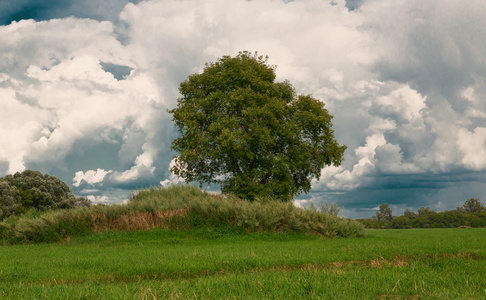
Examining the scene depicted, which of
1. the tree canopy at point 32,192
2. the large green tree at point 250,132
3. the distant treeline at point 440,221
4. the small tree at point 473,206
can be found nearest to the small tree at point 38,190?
the tree canopy at point 32,192

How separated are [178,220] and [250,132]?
392 inches

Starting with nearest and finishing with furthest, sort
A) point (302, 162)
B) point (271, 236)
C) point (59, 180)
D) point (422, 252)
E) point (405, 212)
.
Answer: point (422, 252) < point (271, 236) < point (302, 162) < point (59, 180) < point (405, 212)

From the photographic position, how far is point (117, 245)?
18.1 meters

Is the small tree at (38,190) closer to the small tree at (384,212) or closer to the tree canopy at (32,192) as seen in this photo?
the tree canopy at (32,192)

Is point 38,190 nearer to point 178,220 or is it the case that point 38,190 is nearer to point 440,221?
point 178,220

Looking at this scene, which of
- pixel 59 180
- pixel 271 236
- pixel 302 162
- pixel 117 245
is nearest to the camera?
pixel 117 245

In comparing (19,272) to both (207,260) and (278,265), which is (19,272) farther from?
(278,265)

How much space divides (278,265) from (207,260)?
1.99 meters

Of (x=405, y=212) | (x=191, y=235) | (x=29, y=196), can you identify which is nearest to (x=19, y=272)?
(x=191, y=235)

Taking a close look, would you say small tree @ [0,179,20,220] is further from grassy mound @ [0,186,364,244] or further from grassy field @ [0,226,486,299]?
grassy field @ [0,226,486,299]

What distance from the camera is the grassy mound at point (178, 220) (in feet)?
70.4

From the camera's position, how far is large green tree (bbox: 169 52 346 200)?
2938cm

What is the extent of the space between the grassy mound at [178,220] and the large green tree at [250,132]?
21.5 feet

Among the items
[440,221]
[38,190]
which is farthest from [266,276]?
[38,190]
